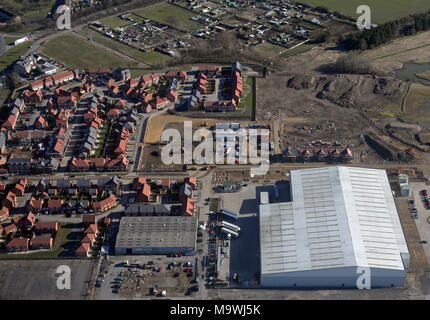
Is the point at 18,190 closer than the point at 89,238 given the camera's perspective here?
No

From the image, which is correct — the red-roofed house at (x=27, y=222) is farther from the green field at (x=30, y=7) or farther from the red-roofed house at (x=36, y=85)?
A: the green field at (x=30, y=7)

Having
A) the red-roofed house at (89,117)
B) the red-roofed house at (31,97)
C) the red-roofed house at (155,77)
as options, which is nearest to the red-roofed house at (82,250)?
the red-roofed house at (89,117)

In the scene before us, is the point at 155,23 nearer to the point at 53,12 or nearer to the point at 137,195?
the point at 53,12

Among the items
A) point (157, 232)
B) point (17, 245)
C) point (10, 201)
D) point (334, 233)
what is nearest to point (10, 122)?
point (10, 201)

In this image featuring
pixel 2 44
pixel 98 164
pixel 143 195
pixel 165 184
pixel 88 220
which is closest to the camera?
pixel 88 220

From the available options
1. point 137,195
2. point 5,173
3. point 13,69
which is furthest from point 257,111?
point 13,69

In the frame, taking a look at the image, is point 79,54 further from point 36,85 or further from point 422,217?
point 422,217
